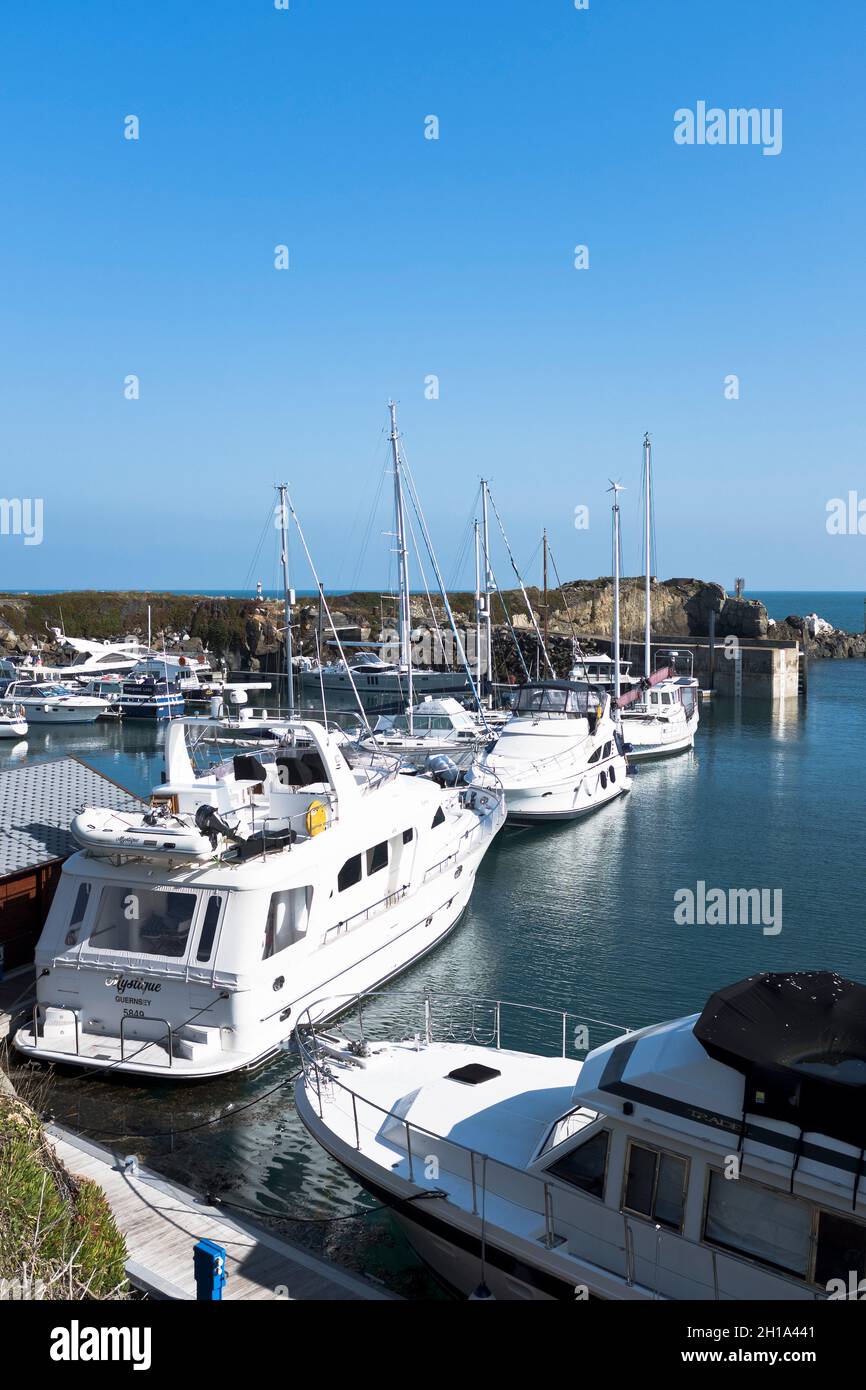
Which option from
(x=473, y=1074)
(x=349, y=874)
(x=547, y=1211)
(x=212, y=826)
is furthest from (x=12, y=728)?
(x=547, y=1211)

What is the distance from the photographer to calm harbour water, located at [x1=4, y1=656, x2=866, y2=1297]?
41.5 feet

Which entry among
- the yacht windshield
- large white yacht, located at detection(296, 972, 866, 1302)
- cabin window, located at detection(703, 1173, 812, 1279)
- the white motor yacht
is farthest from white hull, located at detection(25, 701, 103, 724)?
cabin window, located at detection(703, 1173, 812, 1279)

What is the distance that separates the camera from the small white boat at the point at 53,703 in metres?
60.0

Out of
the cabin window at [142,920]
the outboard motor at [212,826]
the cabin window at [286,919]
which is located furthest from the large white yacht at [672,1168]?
the outboard motor at [212,826]

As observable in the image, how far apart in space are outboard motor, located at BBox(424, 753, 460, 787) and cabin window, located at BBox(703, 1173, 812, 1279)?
21.1m

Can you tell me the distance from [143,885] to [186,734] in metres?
5.21

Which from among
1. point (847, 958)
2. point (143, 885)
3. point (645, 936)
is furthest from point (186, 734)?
point (847, 958)

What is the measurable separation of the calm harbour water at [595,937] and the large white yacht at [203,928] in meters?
0.74

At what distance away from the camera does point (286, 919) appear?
15398 mm

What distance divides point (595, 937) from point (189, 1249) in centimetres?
1394

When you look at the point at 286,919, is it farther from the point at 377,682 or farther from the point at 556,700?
the point at 377,682

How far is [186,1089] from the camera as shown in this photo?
14.4 metres
